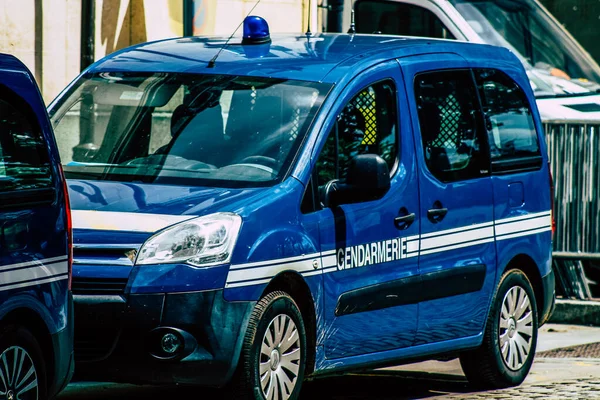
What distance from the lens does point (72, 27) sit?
533 inches

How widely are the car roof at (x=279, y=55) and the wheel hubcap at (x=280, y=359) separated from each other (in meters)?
1.44

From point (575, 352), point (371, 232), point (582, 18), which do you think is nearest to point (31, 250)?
point (371, 232)

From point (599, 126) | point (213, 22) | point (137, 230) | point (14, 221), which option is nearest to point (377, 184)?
point (137, 230)

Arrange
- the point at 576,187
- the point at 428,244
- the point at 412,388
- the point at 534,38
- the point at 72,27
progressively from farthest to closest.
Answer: the point at 534,38
the point at 72,27
the point at 576,187
the point at 412,388
the point at 428,244

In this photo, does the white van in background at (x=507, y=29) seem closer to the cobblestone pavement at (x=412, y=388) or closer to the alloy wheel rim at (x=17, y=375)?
the cobblestone pavement at (x=412, y=388)

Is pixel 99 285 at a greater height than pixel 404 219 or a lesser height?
lesser

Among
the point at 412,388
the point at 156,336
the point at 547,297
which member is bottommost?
the point at 412,388

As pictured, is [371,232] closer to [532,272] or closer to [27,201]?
[532,272]

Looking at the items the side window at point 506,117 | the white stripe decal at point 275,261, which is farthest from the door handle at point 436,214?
the white stripe decal at point 275,261

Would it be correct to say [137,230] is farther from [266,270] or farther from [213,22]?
[213,22]

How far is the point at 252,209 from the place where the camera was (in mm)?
6895

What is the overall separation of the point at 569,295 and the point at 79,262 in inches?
256

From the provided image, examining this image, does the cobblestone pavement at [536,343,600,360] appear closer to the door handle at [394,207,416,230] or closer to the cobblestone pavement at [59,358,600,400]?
the cobblestone pavement at [59,358,600,400]

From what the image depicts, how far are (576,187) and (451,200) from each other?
4148mm
